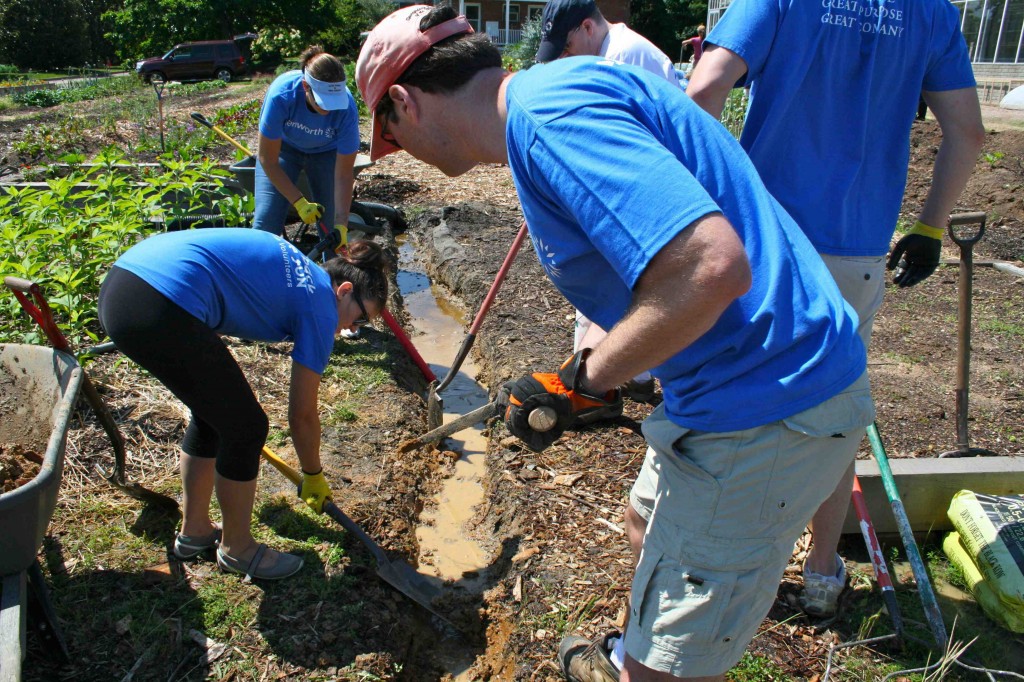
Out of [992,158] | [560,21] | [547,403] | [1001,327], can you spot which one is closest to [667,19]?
[992,158]

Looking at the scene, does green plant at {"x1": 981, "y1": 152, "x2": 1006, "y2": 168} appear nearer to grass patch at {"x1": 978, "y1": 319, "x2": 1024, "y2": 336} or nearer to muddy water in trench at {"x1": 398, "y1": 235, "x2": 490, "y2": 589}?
grass patch at {"x1": 978, "y1": 319, "x2": 1024, "y2": 336}

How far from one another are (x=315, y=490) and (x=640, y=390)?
195 cm

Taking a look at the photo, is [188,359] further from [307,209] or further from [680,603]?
[307,209]

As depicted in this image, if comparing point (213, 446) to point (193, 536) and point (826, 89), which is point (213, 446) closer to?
point (193, 536)

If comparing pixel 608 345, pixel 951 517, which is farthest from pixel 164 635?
pixel 951 517

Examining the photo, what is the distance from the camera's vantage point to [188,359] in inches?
96.5

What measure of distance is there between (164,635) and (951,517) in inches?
121

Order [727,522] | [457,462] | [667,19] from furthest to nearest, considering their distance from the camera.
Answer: [667,19] < [457,462] < [727,522]

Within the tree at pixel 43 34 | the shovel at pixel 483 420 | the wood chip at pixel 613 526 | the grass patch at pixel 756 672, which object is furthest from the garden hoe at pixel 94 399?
the tree at pixel 43 34

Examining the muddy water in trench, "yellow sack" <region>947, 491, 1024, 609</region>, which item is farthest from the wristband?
the muddy water in trench

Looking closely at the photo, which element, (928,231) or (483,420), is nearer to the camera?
(928,231)

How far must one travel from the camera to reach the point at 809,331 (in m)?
1.42

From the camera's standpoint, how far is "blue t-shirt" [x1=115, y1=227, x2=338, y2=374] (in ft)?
8.26

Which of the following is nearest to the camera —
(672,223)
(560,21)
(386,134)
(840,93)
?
(672,223)
